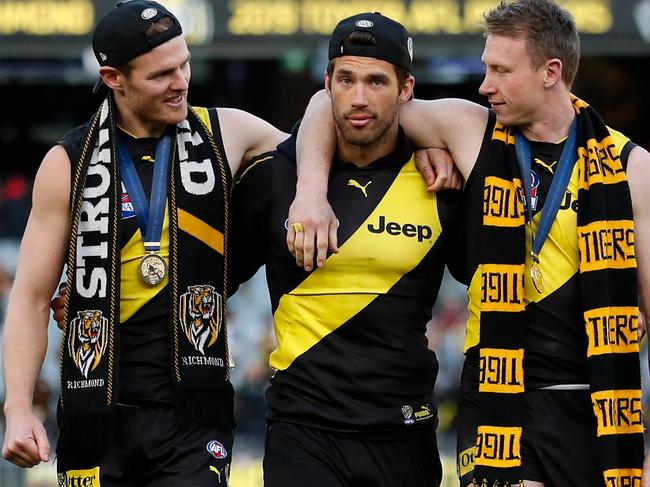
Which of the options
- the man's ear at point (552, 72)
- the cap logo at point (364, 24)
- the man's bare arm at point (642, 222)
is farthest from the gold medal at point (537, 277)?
the cap logo at point (364, 24)

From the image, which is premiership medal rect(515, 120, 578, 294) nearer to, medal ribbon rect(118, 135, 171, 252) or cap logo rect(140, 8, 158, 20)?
medal ribbon rect(118, 135, 171, 252)

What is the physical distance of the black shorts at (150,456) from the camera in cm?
529

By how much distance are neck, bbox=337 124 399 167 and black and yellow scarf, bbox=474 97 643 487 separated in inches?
22.1

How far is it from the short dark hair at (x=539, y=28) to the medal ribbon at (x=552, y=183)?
0.25m

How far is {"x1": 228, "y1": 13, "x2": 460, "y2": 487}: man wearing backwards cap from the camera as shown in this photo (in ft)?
17.6

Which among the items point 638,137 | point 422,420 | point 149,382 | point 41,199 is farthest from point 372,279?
point 638,137

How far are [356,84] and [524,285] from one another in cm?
93

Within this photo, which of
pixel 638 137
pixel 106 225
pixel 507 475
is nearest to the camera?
pixel 507 475

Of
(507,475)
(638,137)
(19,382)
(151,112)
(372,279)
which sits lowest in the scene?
(507,475)

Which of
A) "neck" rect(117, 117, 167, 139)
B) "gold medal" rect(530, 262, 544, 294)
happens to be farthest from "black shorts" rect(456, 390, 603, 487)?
"neck" rect(117, 117, 167, 139)

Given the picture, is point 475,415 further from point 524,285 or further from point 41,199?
point 41,199

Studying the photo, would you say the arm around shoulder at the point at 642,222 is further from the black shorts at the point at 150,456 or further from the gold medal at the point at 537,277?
the black shorts at the point at 150,456

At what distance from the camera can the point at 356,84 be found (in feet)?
17.7

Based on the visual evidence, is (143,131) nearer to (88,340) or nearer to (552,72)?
(88,340)
